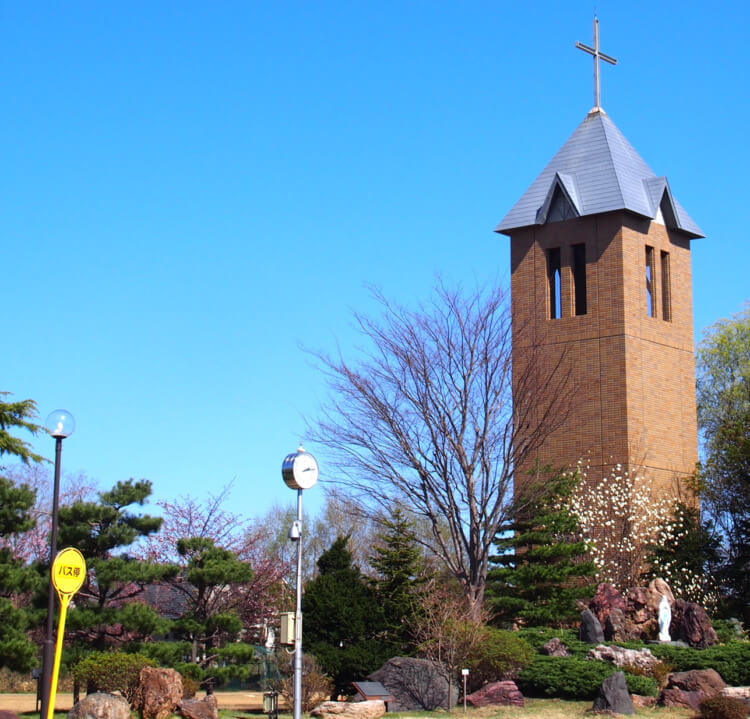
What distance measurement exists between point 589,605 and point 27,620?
1329 cm

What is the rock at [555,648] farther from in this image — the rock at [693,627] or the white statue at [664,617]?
the rock at [693,627]

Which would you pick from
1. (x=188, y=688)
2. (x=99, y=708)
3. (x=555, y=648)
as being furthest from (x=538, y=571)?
(x=99, y=708)

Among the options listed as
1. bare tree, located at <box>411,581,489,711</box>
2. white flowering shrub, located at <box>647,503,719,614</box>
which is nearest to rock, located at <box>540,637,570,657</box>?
bare tree, located at <box>411,581,489,711</box>

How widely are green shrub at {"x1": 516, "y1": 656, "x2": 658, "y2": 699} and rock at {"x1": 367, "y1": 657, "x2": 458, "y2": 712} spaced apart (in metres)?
1.74

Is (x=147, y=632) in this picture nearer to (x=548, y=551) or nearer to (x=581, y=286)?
(x=548, y=551)

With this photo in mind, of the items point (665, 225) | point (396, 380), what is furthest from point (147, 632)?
point (665, 225)

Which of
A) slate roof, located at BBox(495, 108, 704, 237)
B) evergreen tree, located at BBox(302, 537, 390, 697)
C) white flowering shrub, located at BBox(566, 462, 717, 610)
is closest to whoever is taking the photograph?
evergreen tree, located at BBox(302, 537, 390, 697)

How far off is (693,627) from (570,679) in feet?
15.2

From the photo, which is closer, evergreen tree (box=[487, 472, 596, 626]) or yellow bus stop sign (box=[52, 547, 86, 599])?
yellow bus stop sign (box=[52, 547, 86, 599])

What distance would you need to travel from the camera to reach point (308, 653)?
25109 millimetres

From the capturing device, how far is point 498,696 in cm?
2439

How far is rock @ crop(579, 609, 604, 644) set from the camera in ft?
90.1

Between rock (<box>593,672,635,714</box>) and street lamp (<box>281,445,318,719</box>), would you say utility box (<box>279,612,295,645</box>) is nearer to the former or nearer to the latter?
street lamp (<box>281,445,318,719</box>)

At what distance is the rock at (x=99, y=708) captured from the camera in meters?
20.7
